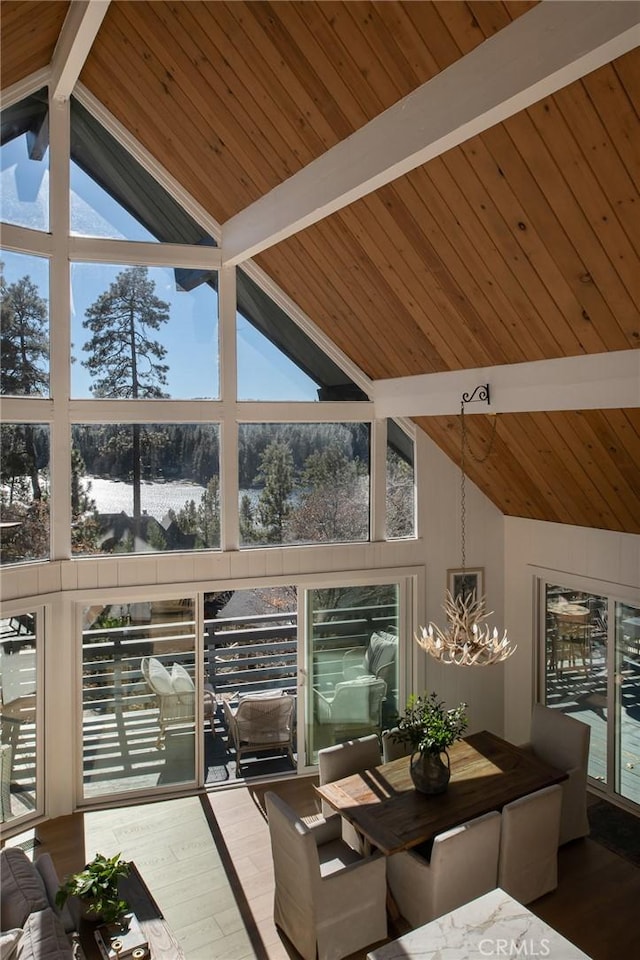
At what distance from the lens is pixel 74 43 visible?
4.52 meters

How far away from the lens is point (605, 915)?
181 inches

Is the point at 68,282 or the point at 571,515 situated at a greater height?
the point at 68,282

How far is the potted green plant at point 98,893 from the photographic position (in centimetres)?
368

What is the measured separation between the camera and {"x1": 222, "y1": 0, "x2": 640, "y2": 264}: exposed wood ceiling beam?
2.53 meters

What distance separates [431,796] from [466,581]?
2705mm

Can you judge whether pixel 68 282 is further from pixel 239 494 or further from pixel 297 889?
pixel 297 889

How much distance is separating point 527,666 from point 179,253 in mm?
5048

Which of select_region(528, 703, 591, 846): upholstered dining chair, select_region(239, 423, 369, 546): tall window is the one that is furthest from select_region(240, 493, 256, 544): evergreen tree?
select_region(528, 703, 591, 846): upholstered dining chair

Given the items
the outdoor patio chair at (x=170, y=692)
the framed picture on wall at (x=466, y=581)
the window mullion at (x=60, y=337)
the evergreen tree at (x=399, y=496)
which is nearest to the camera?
the window mullion at (x=60, y=337)

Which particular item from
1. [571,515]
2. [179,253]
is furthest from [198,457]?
[571,515]

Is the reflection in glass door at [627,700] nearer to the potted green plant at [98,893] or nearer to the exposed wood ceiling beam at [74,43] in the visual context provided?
the potted green plant at [98,893]

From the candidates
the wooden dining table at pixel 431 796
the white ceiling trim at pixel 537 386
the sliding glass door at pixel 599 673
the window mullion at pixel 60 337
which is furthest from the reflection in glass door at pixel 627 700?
the window mullion at pixel 60 337

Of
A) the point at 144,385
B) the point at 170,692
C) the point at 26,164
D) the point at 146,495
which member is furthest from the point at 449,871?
the point at 26,164

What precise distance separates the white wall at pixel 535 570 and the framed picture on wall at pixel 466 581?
306 mm
